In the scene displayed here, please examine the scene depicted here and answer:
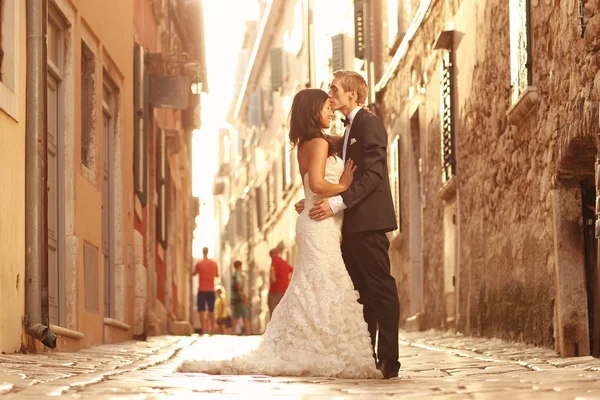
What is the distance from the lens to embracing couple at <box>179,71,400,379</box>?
6.60 metres

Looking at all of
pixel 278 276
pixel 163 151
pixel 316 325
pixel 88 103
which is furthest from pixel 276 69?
pixel 316 325

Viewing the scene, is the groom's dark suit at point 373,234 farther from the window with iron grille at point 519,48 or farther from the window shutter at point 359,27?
the window shutter at point 359,27

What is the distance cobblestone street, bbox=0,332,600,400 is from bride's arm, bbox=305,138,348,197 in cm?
102

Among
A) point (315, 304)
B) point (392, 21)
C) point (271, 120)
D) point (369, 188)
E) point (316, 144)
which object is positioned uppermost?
point (271, 120)

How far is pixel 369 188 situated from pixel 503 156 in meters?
4.91

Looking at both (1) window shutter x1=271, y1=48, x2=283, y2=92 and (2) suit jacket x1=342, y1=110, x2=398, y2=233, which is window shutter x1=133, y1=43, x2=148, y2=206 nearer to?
(2) suit jacket x1=342, y1=110, x2=398, y2=233

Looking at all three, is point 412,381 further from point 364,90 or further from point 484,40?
point 484,40

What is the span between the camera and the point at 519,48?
34.1 feet

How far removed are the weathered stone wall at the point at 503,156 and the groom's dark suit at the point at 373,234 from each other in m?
1.76

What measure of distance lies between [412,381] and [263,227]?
1256 inches

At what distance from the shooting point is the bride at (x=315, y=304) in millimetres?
6580

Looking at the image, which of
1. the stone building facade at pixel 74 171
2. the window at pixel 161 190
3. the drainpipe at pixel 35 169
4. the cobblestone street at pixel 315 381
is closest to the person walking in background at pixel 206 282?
the window at pixel 161 190

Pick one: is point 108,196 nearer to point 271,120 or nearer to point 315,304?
point 315,304

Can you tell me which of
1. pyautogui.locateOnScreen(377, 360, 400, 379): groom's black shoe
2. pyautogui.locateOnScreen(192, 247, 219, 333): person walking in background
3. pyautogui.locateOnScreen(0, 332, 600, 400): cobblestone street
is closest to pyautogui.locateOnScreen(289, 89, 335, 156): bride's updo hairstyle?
pyautogui.locateOnScreen(377, 360, 400, 379): groom's black shoe
